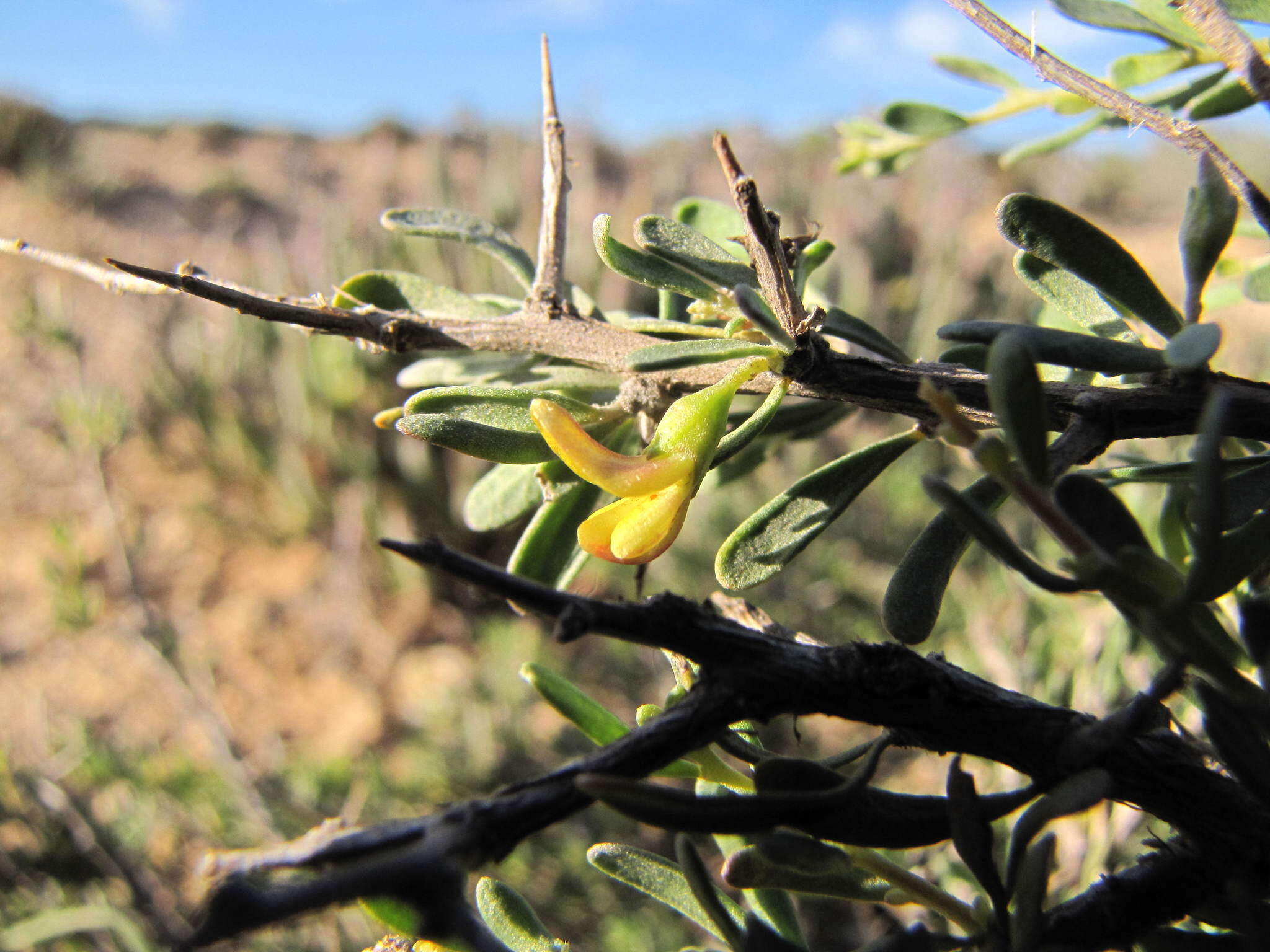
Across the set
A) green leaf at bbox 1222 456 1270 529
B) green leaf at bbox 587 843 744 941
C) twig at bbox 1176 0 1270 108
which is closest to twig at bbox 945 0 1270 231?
twig at bbox 1176 0 1270 108

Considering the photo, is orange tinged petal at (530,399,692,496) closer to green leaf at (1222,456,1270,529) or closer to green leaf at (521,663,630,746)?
green leaf at (521,663,630,746)

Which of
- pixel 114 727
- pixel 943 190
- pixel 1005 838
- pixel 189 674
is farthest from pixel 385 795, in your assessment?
pixel 943 190

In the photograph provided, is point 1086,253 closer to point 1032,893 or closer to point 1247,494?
point 1247,494

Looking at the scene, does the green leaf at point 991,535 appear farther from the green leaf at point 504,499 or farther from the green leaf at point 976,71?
Result: the green leaf at point 976,71

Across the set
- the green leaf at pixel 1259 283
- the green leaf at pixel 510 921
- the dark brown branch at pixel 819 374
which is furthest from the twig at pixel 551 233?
the green leaf at pixel 1259 283

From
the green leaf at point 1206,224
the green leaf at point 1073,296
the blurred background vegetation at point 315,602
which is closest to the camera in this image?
the green leaf at point 1206,224

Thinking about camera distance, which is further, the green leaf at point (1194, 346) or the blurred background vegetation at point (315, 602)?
the blurred background vegetation at point (315, 602)

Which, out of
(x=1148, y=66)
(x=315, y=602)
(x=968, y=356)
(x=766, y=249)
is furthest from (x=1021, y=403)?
(x=315, y=602)
